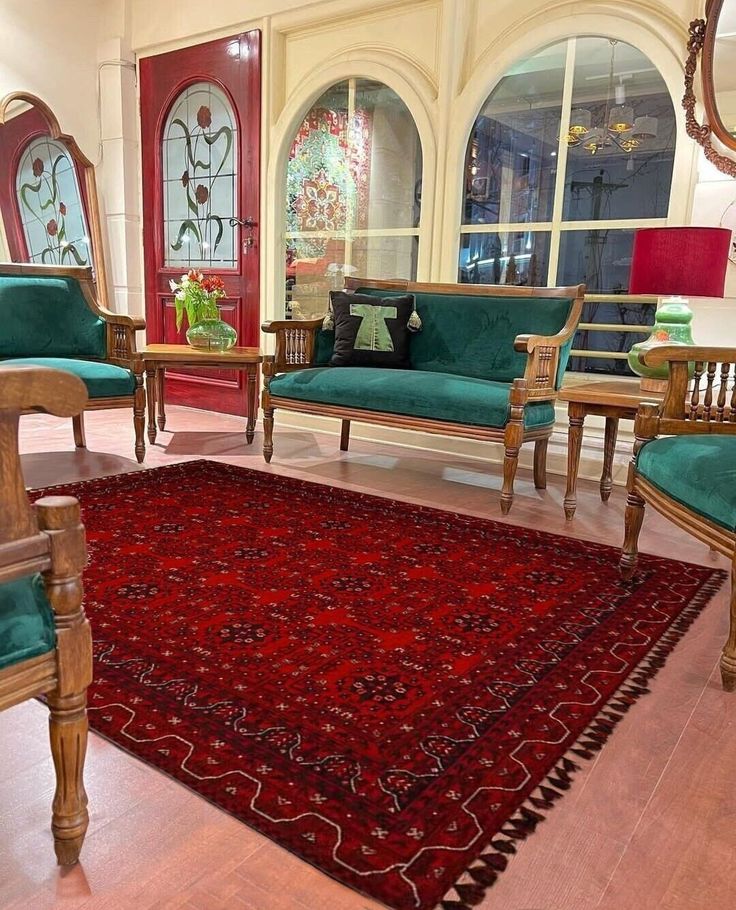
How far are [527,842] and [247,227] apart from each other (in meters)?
4.53

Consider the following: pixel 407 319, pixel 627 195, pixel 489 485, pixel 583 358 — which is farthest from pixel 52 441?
pixel 627 195

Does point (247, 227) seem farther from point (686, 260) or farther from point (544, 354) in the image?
point (686, 260)

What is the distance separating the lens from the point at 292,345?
3.95 meters

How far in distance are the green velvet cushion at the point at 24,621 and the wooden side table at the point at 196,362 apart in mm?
3073

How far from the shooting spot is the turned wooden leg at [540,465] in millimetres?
3441

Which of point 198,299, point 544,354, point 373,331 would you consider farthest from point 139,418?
point 544,354

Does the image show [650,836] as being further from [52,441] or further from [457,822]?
[52,441]

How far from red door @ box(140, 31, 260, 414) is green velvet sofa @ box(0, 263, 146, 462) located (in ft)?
4.46

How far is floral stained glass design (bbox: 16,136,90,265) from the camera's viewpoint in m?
5.25

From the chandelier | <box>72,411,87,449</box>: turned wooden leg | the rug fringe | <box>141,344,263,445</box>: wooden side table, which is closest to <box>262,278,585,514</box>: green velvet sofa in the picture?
<box>141,344,263,445</box>: wooden side table

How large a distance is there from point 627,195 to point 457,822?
3.24 m

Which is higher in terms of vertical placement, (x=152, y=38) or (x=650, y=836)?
(x=152, y=38)

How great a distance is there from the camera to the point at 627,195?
3656 millimetres

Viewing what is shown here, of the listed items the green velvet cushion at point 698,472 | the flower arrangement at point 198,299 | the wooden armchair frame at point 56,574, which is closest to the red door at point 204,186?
the flower arrangement at point 198,299
